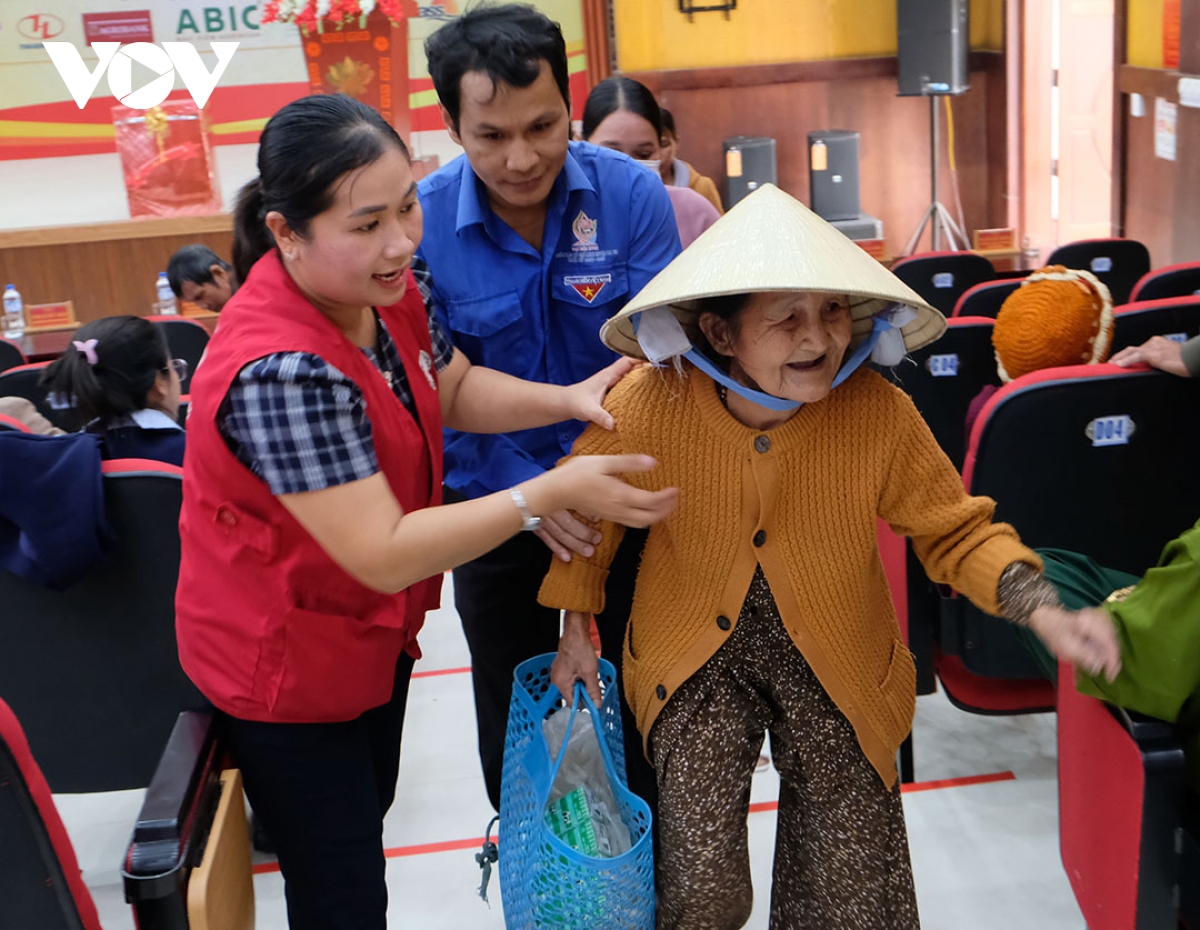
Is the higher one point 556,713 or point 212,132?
point 212,132

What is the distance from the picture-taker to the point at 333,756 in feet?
5.16

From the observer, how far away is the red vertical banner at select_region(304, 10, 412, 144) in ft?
18.4

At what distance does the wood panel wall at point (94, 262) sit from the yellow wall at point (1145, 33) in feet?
15.8

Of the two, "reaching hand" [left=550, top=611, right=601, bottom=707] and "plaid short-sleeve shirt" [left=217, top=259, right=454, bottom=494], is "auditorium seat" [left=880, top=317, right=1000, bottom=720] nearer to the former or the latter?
"reaching hand" [left=550, top=611, right=601, bottom=707]

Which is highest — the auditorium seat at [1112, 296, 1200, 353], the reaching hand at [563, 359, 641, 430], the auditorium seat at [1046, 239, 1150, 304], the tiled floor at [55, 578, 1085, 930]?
the reaching hand at [563, 359, 641, 430]

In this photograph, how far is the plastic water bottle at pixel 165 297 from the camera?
6.17m

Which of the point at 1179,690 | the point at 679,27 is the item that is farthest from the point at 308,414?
the point at 679,27

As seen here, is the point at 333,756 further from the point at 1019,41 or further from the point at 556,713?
the point at 1019,41

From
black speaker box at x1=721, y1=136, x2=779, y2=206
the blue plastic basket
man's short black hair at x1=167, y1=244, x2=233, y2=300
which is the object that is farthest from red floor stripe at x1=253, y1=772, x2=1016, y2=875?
black speaker box at x1=721, y1=136, x2=779, y2=206

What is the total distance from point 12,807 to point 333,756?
0.41m

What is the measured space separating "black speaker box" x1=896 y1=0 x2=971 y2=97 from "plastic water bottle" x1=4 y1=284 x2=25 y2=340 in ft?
16.9

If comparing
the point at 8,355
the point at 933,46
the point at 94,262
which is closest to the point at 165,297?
the point at 94,262

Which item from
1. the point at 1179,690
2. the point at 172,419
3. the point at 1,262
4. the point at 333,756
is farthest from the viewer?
the point at 1,262

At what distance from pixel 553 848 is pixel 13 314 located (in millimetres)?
5764
